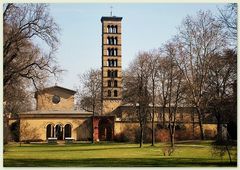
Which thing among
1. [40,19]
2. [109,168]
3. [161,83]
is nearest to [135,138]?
[161,83]

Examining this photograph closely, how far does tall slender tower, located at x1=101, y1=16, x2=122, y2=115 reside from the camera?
65188mm

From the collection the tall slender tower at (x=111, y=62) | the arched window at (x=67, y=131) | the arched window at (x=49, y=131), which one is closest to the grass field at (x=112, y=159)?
the arched window at (x=49, y=131)

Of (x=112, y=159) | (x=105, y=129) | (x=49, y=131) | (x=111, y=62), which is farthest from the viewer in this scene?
(x=111, y=62)

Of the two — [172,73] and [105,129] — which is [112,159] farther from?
[105,129]

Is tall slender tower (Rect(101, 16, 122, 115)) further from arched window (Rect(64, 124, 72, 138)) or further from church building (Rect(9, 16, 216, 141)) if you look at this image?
arched window (Rect(64, 124, 72, 138))

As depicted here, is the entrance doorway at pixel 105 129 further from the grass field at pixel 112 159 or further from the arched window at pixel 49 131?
the grass field at pixel 112 159

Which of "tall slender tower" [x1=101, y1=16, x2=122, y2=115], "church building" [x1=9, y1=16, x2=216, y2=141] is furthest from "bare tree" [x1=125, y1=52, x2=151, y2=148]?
"tall slender tower" [x1=101, y1=16, x2=122, y2=115]

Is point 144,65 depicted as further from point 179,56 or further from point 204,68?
point 204,68

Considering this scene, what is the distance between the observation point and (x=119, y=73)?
66625 mm

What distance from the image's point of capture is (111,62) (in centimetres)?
6644

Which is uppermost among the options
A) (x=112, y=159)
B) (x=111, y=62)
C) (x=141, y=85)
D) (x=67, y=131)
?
(x=111, y=62)

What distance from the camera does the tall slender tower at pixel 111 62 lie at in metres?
65.2

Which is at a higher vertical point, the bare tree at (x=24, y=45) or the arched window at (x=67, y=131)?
the bare tree at (x=24, y=45)

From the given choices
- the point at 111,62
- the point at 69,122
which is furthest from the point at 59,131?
the point at 111,62
